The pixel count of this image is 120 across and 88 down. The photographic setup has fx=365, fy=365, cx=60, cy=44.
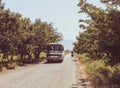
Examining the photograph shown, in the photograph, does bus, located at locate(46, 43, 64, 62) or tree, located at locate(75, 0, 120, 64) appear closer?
tree, located at locate(75, 0, 120, 64)

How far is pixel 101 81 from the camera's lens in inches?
819

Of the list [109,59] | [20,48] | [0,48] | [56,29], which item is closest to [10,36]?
[0,48]

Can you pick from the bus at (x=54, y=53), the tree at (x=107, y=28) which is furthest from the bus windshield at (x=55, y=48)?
the tree at (x=107, y=28)

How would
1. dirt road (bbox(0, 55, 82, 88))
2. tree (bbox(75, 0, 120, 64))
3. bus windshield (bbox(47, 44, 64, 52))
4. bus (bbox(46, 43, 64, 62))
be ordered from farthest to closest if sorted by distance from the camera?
bus windshield (bbox(47, 44, 64, 52))
bus (bbox(46, 43, 64, 62))
dirt road (bbox(0, 55, 82, 88))
tree (bbox(75, 0, 120, 64))

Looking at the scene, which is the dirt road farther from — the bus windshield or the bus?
the bus windshield

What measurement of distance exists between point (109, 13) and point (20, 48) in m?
32.6

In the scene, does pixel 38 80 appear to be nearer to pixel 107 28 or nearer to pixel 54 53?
pixel 107 28

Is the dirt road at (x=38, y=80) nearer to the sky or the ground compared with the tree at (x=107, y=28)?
nearer to the ground

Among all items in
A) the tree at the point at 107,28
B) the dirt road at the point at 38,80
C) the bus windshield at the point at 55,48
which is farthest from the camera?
the bus windshield at the point at 55,48

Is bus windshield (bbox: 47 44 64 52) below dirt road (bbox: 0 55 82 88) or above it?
above

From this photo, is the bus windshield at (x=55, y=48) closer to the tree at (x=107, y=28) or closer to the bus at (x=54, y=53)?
the bus at (x=54, y=53)

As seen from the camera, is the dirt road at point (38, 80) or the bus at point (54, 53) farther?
the bus at point (54, 53)

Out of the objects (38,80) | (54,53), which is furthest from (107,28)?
(54,53)

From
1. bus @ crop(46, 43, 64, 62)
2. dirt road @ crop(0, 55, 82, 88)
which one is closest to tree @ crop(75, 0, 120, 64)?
dirt road @ crop(0, 55, 82, 88)
